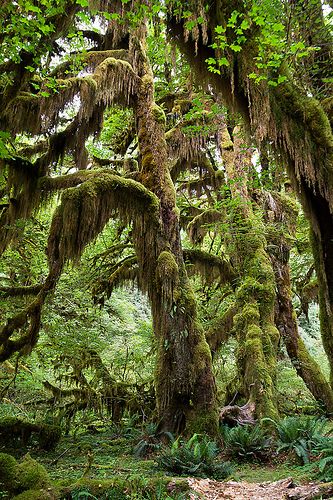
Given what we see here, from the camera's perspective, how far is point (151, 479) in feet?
16.2

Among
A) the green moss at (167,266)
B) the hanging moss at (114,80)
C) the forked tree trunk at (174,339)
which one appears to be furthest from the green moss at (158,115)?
the green moss at (167,266)

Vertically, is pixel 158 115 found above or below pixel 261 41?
above

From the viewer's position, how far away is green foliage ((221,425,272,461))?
749 centimetres

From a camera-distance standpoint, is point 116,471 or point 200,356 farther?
point 200,356

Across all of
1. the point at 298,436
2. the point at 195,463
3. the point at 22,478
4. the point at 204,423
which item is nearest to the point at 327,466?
the point at 195,463

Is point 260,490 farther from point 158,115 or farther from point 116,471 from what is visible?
point 158,115

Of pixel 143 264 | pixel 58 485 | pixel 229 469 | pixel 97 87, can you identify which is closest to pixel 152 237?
pixel 143 264

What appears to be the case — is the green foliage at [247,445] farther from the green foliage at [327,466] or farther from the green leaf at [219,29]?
the green leaf at [219,29]

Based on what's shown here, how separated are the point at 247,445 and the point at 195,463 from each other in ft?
5.13

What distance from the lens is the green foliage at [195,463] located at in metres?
6.29

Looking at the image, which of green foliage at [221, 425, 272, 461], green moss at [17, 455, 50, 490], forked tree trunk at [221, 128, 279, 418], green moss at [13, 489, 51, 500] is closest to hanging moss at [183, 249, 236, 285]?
forked tree trunk at [221, 128, 279, 418]

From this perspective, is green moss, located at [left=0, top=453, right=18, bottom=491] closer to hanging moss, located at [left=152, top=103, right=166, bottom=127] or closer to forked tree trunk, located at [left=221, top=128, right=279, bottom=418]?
forked tree trunk, located at [left=221, top=128, right=279, bottom=418]

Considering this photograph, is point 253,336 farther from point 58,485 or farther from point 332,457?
point 58,485

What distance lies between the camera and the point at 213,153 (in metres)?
15.9
